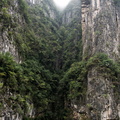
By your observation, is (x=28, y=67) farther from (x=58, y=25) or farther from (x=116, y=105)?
(x=58, y=25)

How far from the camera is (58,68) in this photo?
74.7 ft

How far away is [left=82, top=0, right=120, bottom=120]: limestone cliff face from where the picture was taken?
14.2 m

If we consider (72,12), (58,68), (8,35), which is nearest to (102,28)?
(58,68)

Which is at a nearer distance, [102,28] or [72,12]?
[102,28]

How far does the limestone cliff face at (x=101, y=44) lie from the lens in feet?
46.7

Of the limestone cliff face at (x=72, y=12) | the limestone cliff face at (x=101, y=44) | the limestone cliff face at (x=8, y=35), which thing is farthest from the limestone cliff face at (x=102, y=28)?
the limestone cliff face at (x=8, y=35)

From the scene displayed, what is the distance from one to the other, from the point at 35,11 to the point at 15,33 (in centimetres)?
1092

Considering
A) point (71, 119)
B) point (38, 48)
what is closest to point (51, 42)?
point (38, 48)

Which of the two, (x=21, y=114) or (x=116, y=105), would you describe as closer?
(x=21, y=114)

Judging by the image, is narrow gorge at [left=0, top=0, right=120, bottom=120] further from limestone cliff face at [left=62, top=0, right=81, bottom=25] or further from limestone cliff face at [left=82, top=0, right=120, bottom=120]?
limestone cliff face at [left=62, top=0, right=81, bottom=25]

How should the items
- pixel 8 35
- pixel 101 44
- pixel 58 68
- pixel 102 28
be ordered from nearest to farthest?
pixel 8 35
pixel 101 44
pixel 102 28
pixel 58 68

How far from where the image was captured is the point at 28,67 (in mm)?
16609

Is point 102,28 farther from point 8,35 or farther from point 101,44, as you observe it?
point 8,35

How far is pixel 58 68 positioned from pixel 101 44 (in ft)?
24.3
